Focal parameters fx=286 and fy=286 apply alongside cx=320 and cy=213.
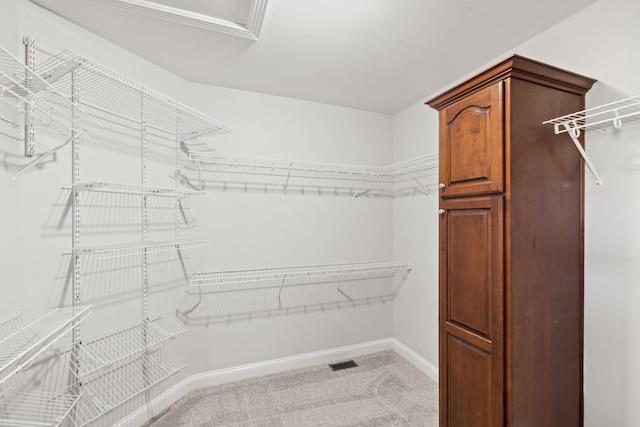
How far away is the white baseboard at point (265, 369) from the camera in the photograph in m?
1.93

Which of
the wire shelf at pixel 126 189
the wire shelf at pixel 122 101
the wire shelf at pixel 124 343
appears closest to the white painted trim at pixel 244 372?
the wire shelf at pixel 124 343

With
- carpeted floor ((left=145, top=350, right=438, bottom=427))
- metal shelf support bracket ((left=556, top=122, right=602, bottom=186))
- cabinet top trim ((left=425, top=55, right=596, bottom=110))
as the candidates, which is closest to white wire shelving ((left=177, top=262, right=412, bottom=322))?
carpeted floor ((left=145, top=350, right=438, bottom=427))

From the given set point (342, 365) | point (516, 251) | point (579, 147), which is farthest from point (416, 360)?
point (579, 147)

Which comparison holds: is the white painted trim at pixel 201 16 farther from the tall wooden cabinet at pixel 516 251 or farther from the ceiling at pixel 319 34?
the tall wooden cabinet at pixel 516 251

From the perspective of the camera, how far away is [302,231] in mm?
2654

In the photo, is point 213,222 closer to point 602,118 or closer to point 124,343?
point 124,343

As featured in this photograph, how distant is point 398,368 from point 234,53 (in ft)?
9.31

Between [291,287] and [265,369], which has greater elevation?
[291,287]

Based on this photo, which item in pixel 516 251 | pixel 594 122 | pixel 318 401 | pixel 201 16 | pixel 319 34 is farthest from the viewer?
pixel 318 401

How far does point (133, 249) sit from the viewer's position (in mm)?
1848

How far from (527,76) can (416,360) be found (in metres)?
2.35

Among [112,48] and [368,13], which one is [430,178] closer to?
[368,13]

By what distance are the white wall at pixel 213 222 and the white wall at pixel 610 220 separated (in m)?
1.66

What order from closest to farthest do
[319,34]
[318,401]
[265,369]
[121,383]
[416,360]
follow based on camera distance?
[319,34]
[121,383]
[318,401]
[265,369]
[416,360]
